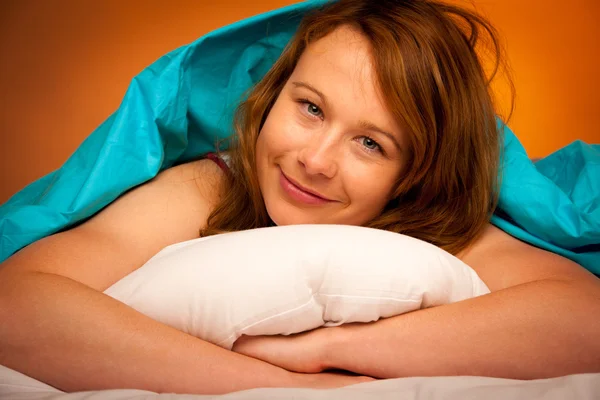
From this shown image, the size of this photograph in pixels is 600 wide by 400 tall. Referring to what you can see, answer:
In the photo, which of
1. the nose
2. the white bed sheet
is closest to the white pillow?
the white bed sheet

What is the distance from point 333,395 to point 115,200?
64cm

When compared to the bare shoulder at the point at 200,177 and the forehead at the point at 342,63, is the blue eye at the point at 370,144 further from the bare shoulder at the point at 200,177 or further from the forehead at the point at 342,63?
the bare shoulder at the point at 200,177

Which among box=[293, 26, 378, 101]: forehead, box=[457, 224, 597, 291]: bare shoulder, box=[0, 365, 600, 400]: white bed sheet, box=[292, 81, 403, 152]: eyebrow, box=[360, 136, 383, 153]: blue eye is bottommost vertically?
box=[457, 224, 597, 291]: bare shoulder

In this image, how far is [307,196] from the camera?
1218 mm

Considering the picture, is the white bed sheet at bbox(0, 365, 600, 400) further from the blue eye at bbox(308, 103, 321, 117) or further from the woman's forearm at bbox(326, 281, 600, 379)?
the blue eye at bbox(308, 103, 321, 117)

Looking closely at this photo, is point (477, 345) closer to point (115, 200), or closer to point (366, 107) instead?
point (366, 107)

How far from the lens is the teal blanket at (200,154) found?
1.20 m

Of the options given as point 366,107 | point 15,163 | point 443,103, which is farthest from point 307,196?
point 15,163

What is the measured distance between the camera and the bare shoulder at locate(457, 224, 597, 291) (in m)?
1.09

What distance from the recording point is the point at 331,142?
118cm

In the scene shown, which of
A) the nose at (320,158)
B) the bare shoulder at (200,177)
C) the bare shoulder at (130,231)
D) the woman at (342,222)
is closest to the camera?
the woman at (342,222)

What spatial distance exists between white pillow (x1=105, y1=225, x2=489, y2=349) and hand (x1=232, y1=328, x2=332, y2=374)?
0.02 meters

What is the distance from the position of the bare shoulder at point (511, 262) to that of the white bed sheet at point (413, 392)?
1.00 ft

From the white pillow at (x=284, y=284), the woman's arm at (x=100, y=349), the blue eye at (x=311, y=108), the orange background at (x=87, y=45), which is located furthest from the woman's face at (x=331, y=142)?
the orange background at (x=87, y=45)
